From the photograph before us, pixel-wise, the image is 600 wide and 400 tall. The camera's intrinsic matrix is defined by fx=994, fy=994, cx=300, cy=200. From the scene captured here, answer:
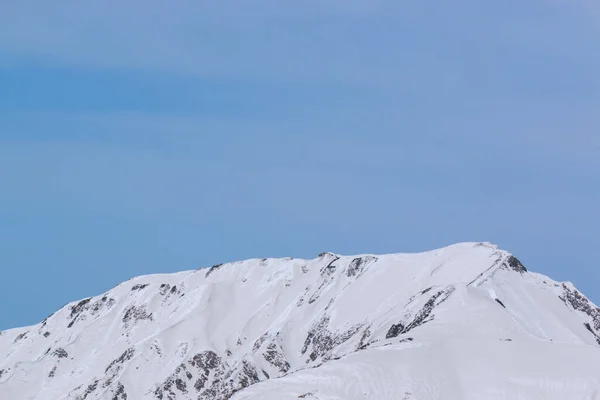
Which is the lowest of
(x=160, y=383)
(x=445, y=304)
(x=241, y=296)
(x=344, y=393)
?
(x=344, y=393)

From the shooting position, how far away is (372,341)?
389ft

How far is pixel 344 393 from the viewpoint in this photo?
257 ft

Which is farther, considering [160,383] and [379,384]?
[160,383]

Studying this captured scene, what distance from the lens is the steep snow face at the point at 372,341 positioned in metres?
83.1

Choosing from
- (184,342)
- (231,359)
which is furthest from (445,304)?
(184,342)

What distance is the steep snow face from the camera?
83.1 m

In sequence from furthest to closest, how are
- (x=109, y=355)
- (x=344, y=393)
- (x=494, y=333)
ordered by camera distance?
(x=109, y=355), (x=494, y=333), (x=344, y=393)

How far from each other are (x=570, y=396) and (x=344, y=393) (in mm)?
18982

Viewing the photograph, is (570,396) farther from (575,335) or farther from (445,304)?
(575,335)

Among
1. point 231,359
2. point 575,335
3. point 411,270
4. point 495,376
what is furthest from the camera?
point 231,359

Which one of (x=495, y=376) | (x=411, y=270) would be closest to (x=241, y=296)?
(x=411, y=270)

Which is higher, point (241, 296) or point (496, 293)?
point (241, 296)

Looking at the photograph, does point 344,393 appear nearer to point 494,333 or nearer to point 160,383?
point 494,333

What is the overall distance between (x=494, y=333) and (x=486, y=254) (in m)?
43.9
